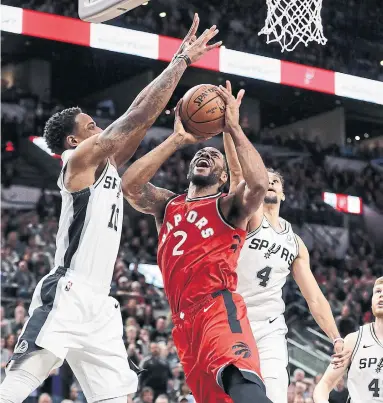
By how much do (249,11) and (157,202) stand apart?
1372cm

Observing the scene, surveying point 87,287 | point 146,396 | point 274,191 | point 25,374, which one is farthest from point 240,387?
point 146,396

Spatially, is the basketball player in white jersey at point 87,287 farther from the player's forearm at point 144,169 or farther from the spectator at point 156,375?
the spectator at point 156,375

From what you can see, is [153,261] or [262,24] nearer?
[153,261]

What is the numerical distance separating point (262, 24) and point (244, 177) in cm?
1376

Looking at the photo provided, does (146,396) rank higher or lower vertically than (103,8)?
lower

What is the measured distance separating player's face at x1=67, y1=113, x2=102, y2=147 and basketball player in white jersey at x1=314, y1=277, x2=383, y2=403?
7.33ft

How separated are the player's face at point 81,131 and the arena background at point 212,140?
17.6 feet

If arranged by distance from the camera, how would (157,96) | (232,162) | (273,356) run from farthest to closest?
(273,356)
(232,162)
(157,96)

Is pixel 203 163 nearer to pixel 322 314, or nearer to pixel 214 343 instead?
pixel 214 343

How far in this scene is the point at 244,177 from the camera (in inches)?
175

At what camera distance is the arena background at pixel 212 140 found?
11672 millimetres

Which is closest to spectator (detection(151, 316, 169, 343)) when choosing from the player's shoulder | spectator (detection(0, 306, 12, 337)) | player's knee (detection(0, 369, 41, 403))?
spectator (detection(0, 306, 12, 337))

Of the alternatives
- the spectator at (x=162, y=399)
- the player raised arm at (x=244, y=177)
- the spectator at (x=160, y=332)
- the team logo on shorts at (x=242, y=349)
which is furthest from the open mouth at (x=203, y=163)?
the spectator at (x=160, y=332)

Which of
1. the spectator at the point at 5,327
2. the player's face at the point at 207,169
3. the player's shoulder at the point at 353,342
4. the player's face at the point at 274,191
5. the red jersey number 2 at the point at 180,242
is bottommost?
the spectator at the point at 5,327
